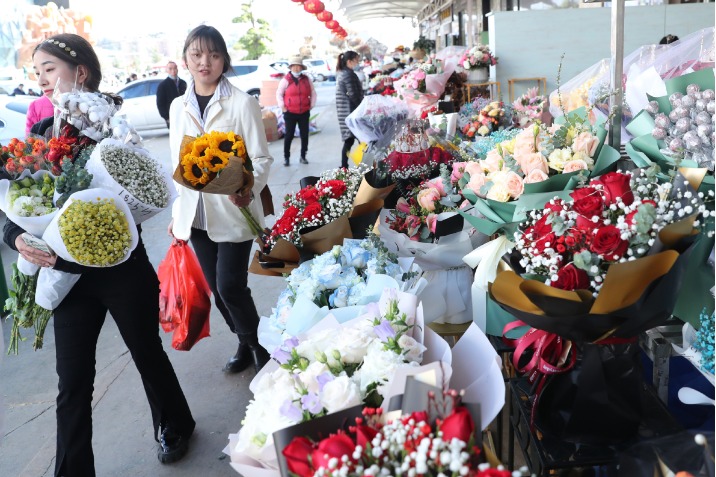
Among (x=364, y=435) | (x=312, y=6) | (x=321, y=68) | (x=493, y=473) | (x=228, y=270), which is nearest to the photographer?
(x=493, y=473)

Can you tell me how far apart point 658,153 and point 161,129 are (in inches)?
648

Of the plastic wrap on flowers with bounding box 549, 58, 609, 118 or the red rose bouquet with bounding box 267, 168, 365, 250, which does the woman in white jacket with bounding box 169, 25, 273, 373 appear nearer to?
the red rose bouquet with bounding box 267, 168, 365, 250

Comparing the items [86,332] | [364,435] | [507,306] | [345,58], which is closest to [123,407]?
[86,332]

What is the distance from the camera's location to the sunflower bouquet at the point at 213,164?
251 cm

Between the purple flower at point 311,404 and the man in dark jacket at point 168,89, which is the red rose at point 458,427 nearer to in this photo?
the purple flower at point 311,404

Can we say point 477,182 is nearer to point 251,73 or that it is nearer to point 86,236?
point 86,236

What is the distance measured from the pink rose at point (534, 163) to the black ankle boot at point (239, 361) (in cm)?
225

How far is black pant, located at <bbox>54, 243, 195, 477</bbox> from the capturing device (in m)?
2.48

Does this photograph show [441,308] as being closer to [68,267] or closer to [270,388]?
[270,388]

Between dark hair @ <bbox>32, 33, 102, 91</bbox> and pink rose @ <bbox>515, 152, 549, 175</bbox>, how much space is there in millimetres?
1879

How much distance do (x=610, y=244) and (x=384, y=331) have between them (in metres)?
0.53

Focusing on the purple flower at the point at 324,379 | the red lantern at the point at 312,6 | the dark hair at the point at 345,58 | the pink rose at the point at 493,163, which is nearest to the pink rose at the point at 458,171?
the pink rose at the point at 493,163

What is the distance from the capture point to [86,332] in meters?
2.50

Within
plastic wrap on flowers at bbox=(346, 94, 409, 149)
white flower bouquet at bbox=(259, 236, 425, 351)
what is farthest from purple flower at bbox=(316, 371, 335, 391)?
plastic wrap on flowers at bbox=(346, 94, 409, 149)
